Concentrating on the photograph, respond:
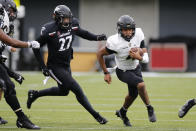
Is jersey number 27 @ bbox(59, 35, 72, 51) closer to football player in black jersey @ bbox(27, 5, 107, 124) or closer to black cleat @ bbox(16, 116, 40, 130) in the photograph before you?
football player in black jersey @ bbox(27, 5, 107, 124)

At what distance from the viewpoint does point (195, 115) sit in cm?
976

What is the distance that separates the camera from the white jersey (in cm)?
837

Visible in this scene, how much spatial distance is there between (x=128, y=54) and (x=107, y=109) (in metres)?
2.38

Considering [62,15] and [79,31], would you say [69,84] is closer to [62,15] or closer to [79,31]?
[79,31]

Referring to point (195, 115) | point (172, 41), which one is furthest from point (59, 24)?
point (172, 41)

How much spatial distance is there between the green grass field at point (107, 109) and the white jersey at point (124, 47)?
790 millimetres

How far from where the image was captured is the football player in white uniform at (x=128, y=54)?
8219 millimetres

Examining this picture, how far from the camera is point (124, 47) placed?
837cm

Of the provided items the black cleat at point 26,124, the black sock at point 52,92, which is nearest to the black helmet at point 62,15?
the black sock at point 52,92

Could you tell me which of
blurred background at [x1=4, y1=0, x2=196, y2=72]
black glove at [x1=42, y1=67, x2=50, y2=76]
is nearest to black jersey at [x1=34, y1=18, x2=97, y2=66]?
black glove at [x1=42, y1=67, x2=50, y2=76]

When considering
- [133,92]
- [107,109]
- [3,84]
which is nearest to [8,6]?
[3,84]

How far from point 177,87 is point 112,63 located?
732cm

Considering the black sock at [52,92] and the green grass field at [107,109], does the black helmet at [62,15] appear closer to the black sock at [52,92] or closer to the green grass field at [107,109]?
the black sock at [52,92]

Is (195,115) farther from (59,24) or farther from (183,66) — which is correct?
(183,66)
